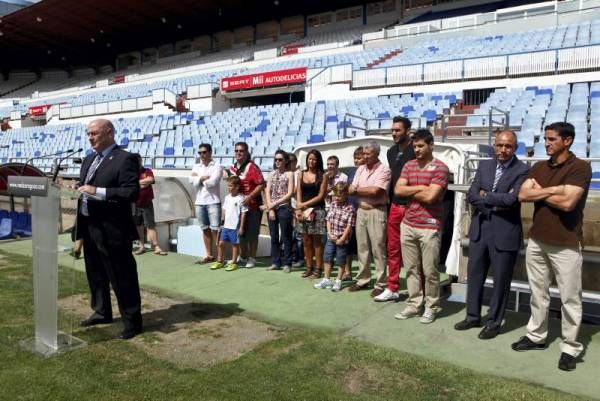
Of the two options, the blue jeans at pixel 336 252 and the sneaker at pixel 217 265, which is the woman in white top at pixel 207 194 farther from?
the blue jeans at pixel 336 252

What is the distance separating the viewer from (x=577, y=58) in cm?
1424

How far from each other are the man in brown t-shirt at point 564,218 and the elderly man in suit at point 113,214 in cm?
329

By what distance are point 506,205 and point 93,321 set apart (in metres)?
3.87

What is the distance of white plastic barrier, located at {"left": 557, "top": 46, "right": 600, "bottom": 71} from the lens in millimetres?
13977

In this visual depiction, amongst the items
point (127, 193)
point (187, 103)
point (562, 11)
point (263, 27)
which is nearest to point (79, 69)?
point (263, 27)

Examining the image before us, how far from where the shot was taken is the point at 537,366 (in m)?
3.45

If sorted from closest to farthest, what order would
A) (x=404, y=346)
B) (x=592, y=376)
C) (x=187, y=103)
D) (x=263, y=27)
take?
(x=592, y=376), (x=404, y=346), (x=187, y=103), (x=263, y=27)

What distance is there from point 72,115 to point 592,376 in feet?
106

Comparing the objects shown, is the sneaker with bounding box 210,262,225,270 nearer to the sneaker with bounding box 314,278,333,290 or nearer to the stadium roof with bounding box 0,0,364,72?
the sneaker with bounding box 314,278,333,290

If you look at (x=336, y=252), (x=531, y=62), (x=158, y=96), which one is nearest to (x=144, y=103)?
(x=158, y=96)

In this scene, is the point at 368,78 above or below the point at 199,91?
below

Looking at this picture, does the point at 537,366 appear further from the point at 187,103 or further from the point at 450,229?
the point at 187,103

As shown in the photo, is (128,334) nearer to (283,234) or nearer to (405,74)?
(283,234)

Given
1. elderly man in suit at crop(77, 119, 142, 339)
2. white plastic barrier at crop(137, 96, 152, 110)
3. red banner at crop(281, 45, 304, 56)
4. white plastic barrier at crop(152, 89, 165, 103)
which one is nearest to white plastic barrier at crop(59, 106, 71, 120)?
white plastic barrier at crop(137, 96, 152, 110)
